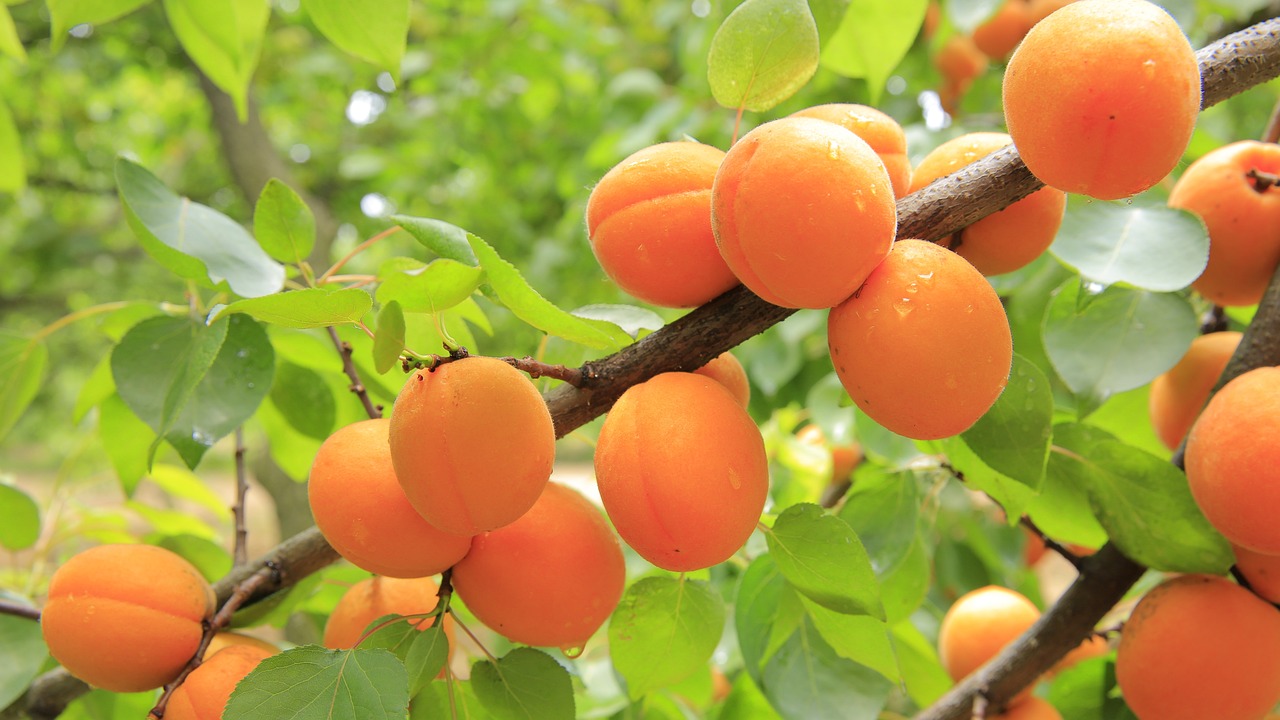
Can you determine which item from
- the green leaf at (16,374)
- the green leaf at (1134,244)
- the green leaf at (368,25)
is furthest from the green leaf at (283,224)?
the green leaf at (1134,244)

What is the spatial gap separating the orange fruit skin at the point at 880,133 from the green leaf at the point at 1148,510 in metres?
0.26

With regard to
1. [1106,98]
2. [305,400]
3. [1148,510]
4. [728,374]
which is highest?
[1106,98]

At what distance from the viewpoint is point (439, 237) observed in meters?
0.51

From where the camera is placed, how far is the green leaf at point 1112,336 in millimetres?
698

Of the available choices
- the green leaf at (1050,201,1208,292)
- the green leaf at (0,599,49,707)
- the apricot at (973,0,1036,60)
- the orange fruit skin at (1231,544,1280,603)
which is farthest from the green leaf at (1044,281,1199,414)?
the apricot at (973,0,1036,60)

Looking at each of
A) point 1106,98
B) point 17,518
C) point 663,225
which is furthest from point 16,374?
point 1106,98

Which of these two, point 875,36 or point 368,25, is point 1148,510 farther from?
point 368,25

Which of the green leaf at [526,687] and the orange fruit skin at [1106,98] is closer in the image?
the orange fruit skin at [1106,98]

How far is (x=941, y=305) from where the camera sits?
45cm

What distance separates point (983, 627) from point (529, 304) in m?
0.73

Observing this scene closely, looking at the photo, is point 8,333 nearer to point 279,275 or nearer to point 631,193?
point 279,275

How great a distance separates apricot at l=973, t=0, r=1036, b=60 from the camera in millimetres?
1577

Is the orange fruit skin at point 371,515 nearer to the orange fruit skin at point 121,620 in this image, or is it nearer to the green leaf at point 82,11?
the orange fruit skin at point 121,620

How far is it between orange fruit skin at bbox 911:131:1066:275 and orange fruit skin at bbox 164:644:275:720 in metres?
0.53
